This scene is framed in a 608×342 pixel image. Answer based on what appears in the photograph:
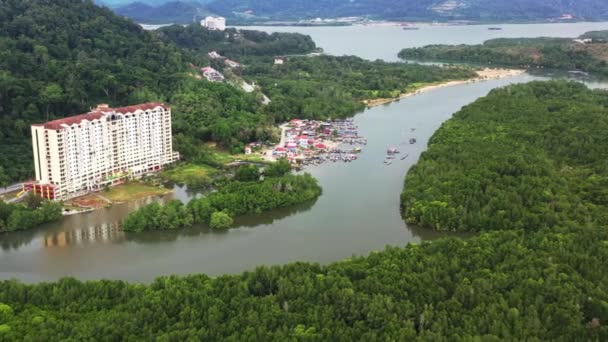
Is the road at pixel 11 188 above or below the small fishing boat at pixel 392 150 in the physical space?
below

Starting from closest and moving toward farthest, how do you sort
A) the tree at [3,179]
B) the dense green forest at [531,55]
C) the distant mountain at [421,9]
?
the tree at [3,179] → the dense green forest at [531,55] → the distant mountain at [421,9]

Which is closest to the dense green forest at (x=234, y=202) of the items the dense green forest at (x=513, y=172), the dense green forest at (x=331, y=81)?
the dense green forest at (x=513, y=172)

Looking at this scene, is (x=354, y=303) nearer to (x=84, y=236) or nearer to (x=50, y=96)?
(x=84, y=236)

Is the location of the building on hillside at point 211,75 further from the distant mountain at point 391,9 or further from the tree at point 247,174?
the distant mountain at point 391,9

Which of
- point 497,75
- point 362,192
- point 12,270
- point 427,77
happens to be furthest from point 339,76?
point 12,270

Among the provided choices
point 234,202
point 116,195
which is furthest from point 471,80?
point 116,195

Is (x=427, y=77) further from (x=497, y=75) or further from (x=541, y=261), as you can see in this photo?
(x=541, y=261)
